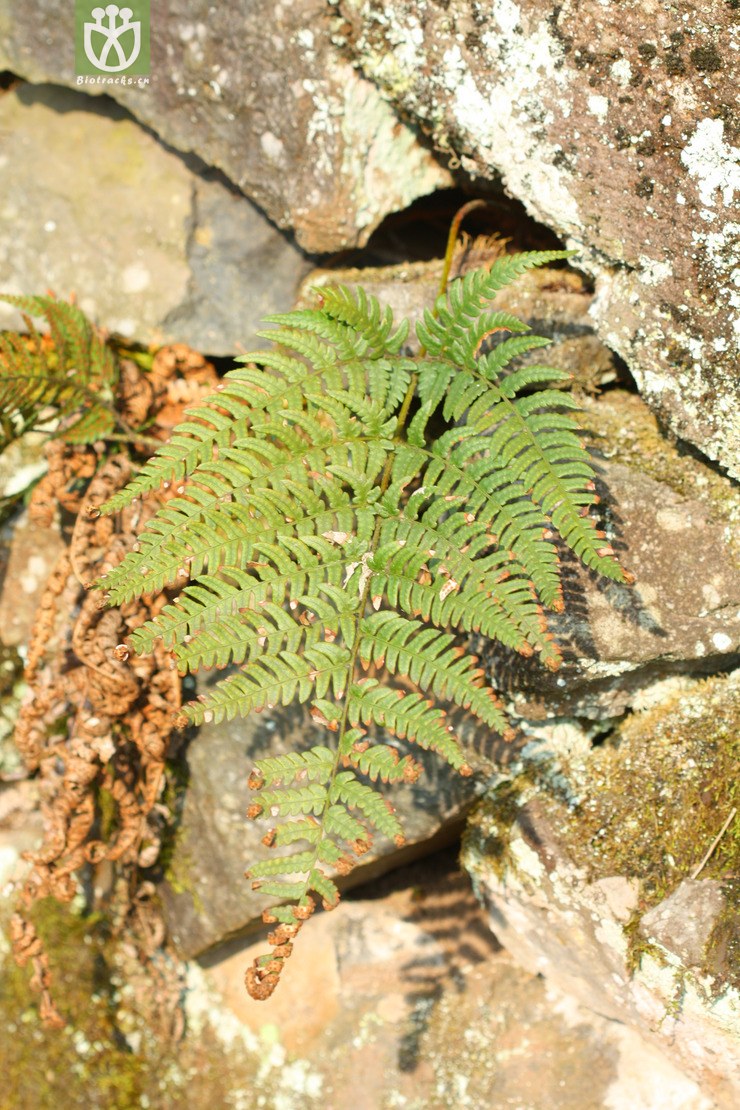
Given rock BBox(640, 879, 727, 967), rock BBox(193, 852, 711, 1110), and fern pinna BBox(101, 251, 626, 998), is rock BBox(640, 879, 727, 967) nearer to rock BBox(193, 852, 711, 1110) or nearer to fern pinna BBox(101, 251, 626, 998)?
rock BBox(193, 852, 711, 1110)

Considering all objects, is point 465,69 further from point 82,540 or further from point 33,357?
point 82,540

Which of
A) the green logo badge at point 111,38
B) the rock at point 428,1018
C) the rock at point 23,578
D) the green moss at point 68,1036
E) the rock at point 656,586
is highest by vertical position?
the green logo badge at point 111,38

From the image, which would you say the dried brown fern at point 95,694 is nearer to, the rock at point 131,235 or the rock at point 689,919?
the rock at point 131,235

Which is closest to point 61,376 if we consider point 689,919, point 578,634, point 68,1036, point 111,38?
point 111,38

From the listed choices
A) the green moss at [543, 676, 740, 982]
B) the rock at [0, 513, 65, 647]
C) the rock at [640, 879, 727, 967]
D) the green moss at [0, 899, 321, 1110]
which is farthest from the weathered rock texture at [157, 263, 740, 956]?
the rock at [0, 513, 65, 647]

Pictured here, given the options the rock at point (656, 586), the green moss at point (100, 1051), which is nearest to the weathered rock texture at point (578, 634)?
the rock at point (656, 586)
